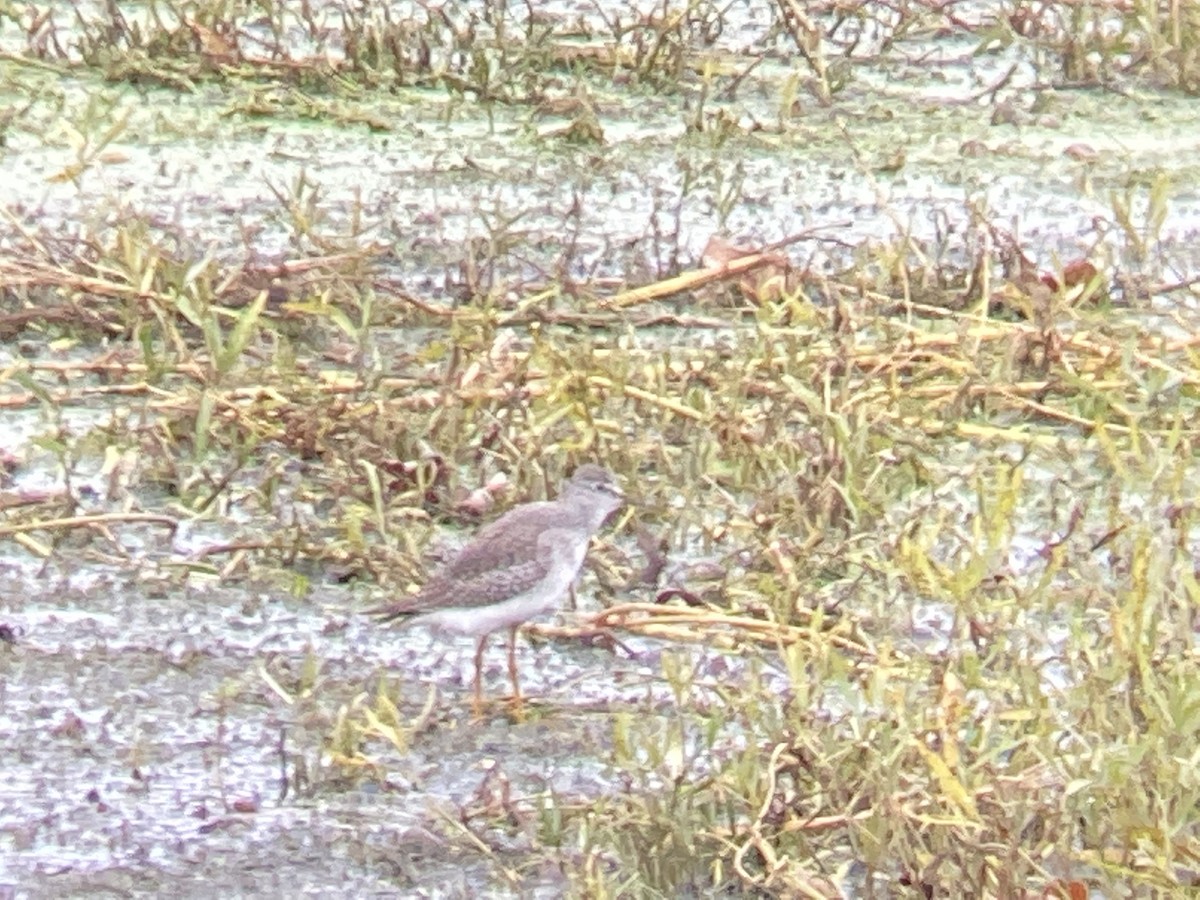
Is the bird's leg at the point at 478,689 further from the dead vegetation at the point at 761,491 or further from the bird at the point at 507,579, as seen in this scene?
the dead vegetation at the point at 761,491

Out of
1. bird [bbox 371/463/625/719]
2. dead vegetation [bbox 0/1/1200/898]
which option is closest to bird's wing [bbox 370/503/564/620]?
bird [bbox 371/463/625/719]

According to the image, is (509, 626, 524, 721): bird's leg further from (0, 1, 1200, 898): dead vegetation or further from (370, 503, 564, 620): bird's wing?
(0, 1, 1200, 898): dead vegetation

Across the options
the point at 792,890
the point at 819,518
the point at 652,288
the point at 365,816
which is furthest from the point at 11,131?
→ the point at 792,890

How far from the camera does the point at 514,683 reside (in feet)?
18.8

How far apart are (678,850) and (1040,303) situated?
10.4 feet

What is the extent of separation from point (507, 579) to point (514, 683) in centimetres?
19

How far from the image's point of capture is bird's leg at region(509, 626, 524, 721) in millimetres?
5652

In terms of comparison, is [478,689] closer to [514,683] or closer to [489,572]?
[514,683]

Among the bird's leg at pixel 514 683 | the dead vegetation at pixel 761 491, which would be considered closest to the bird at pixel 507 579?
the bird's leg at pixel 514 683

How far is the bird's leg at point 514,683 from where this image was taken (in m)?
5.65

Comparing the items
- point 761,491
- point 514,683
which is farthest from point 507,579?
point 761,491

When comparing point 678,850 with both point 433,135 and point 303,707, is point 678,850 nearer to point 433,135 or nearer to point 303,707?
point 303,707

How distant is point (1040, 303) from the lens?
7660mm

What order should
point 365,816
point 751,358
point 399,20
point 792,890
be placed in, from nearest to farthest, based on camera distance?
1. point 792,890
2. point 365,816
3. point 751,358
4. point 399,20
